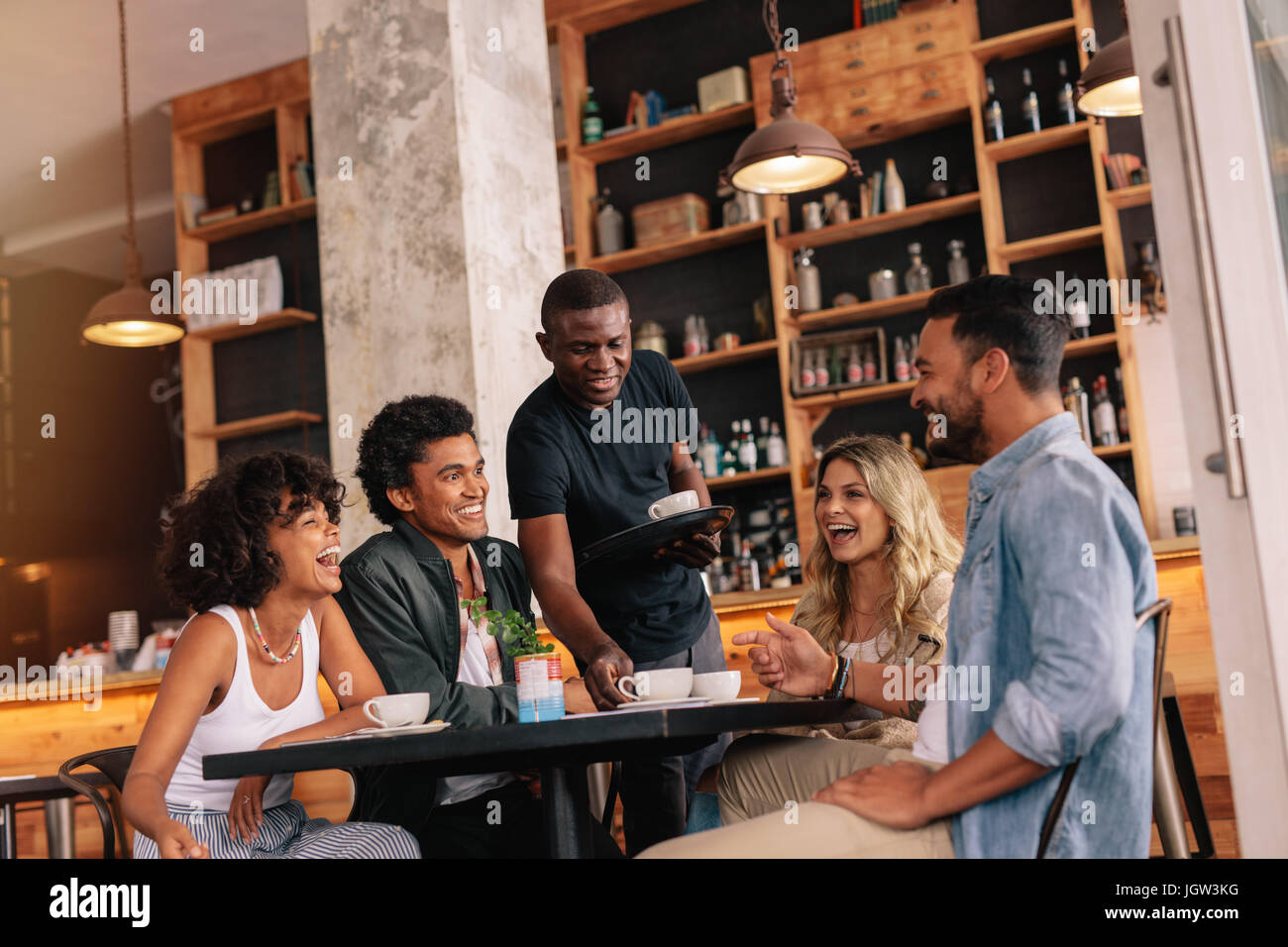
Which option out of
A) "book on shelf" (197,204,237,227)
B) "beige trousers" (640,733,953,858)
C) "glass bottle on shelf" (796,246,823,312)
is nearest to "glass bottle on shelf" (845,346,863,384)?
"glass bottle on shelf" (796,246,823,312)

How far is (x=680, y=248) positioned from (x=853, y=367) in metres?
1.10

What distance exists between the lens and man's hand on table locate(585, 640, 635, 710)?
1.84 m

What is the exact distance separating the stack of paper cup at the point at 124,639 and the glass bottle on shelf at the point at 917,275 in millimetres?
4021

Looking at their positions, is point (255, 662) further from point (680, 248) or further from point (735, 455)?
point (680, 248)

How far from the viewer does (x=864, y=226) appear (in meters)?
5.62

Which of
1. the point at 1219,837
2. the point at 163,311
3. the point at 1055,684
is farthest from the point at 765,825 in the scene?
the point at 163,311

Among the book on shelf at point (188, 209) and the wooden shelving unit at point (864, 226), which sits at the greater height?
the book on shelf at point (188, 209)

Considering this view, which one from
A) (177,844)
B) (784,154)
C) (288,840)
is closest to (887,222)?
(784,154)

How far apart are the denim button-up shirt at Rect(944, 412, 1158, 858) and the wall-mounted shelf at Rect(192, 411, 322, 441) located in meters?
5.65

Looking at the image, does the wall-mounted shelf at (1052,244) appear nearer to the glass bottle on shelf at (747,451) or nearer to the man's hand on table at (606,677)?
the glass bottle on shelf at (747,451)

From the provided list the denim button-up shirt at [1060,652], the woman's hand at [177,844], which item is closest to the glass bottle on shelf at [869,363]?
the denim button-up shirt at [1060,652]

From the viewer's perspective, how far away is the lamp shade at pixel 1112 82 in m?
3.89
